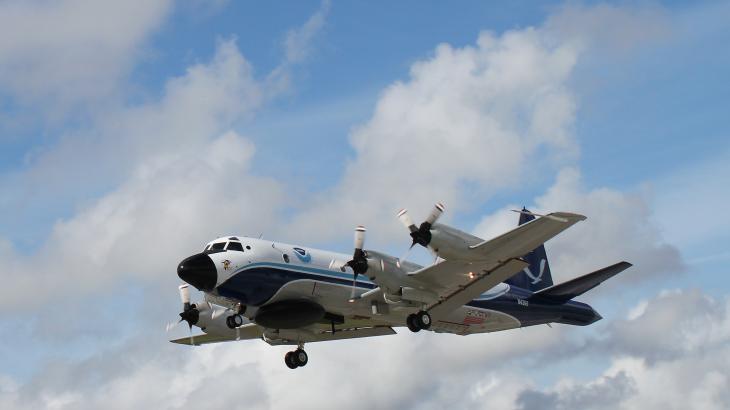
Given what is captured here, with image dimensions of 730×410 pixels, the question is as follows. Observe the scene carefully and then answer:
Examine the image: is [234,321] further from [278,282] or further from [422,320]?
[422,320]

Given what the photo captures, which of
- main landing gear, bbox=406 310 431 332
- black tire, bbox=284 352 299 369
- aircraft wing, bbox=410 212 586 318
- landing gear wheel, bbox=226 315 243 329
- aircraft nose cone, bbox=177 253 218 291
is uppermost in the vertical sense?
aircraft nose cone, bbox=177 253 218 291

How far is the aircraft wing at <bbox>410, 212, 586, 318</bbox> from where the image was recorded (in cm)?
3334

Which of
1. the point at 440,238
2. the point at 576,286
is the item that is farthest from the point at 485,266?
the point at 576,286

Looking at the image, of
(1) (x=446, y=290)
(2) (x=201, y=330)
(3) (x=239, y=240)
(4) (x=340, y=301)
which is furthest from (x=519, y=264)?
(2) (x=201, y=330)

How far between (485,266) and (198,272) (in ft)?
37.3

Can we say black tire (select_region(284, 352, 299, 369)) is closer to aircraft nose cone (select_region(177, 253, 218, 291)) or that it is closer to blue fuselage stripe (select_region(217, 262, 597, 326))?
blue fuselage stripe (select_region(217, 262, 597, 326))

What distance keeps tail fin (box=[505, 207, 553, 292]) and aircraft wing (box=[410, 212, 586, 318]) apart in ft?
26.6

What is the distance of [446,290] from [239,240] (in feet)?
29.0

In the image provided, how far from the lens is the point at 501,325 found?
44.3 m

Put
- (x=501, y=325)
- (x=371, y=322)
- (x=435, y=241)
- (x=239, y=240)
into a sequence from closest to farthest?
(x=435, y=241) < (x=239, y=240) < (x=371, y=322) < (x=501, y=325)

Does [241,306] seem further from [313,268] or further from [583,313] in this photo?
[583,313]

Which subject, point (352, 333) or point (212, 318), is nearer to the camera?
point (352, 333)

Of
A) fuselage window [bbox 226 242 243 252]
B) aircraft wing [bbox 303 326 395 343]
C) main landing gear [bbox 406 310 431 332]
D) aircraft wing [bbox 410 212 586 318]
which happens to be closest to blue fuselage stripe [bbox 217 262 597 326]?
fuselage window [bbox 226 242 243 252]

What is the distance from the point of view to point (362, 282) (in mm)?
39969
